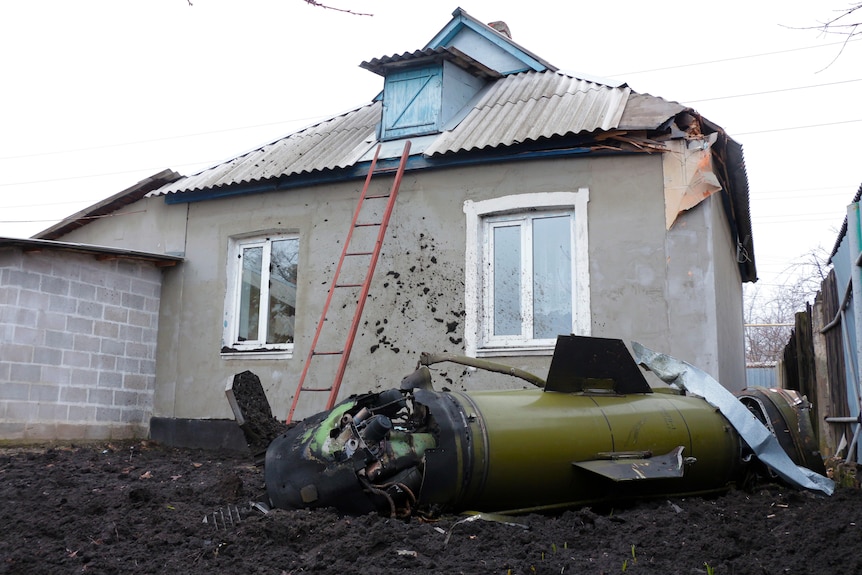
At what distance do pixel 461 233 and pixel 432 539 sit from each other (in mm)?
4208

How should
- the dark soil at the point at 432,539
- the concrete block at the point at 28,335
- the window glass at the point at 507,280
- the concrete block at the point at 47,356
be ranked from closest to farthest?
the dark soil at the point at 432,539, the window glass at the point at 507,280, the concrete block at the point at 28,335, the concrete block at the point at 47,356

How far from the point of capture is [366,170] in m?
7.83

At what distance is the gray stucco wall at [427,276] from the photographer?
6531 millimetres

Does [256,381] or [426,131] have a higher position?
[426,131]

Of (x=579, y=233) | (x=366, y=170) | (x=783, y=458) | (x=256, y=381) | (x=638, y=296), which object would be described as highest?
(x=366, y=170)

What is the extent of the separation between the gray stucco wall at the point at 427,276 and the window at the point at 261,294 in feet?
0.46

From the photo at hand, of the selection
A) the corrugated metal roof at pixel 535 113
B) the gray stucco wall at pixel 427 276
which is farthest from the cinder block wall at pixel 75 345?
the corrugated metal roof at pixel 535 113

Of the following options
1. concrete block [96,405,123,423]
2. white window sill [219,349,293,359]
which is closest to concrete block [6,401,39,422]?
concrete block [96,405,123,423]

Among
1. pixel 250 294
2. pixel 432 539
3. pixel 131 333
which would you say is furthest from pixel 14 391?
pixel 432 539

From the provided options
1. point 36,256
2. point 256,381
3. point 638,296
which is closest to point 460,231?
point 638,296

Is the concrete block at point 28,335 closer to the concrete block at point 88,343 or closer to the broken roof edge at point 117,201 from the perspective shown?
the concrete block at point 88,343

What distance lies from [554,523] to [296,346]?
15.0 feet

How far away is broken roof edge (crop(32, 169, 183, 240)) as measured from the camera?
9.25 m

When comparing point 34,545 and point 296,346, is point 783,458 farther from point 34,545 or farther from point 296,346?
point 296,346
